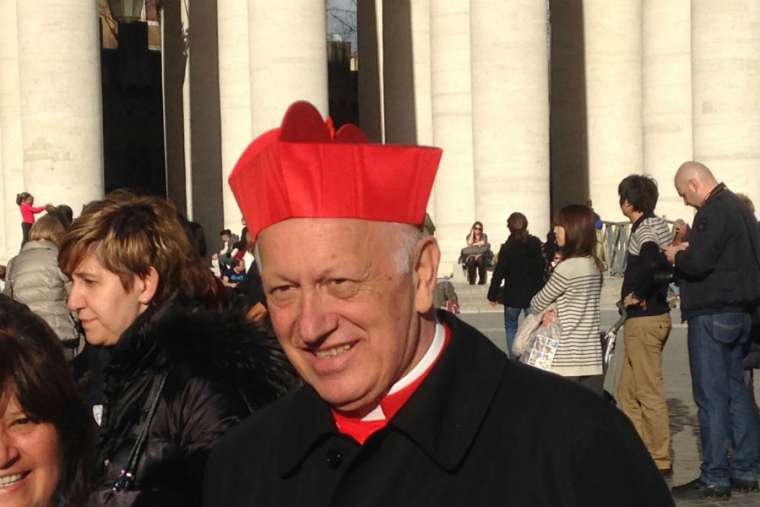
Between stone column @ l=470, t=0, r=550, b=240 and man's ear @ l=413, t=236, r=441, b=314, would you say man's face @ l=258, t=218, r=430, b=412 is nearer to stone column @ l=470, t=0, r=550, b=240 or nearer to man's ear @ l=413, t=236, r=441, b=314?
man's ear @ l=413, t=236, r=441, b=314

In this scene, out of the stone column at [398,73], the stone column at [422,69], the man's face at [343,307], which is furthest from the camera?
the stone column at [422,69]

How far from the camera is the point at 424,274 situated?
3713 millimetres

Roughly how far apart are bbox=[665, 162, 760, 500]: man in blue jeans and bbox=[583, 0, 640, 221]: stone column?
2969cm

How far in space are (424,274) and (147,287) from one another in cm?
226

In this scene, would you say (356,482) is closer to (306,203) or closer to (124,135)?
(306,203)

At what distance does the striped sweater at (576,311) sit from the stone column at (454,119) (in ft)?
85.9

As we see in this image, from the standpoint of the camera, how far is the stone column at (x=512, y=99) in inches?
1270

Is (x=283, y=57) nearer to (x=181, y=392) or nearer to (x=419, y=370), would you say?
(x=181, y=392)

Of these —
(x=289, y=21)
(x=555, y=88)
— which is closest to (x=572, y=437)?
(x=289, y=21)

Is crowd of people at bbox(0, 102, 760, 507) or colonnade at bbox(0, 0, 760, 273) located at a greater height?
colonnade at bbox(0, 0, 760, 273)

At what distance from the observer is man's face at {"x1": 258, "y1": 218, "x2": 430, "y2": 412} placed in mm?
3561

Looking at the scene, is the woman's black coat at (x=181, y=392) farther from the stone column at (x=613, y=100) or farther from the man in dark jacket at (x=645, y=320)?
the stone column at (x=613, y=100)

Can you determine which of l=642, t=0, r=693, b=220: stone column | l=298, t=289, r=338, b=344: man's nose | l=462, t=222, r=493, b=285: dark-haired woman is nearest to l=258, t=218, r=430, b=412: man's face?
l=298, t=289, r=338, b=344: man's nose

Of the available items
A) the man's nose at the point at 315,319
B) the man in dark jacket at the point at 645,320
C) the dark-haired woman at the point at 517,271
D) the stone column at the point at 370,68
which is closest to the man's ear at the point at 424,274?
the man's nose at the point at 315,319
